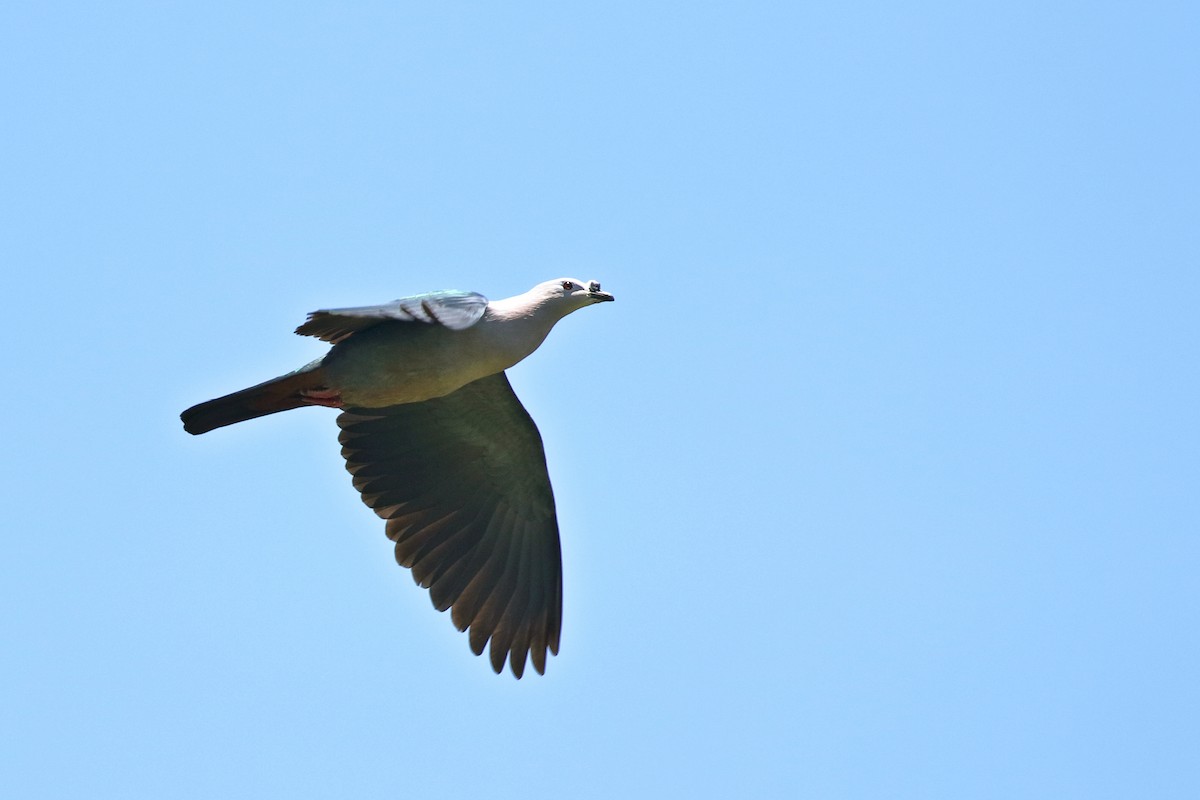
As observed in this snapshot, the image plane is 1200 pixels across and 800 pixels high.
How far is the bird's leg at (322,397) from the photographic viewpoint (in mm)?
10141

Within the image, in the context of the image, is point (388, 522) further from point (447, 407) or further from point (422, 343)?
point (422, 343)

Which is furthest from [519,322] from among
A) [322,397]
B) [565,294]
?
[322,397]

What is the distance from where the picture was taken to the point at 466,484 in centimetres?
1127

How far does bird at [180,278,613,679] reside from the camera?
1020cm

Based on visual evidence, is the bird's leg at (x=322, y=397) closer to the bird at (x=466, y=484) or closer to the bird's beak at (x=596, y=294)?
the bird at (x=466, y=484)

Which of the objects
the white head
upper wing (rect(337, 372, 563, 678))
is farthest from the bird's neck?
upper wing (rect(337, 372, 563, 678))

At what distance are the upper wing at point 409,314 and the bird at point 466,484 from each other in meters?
0.33

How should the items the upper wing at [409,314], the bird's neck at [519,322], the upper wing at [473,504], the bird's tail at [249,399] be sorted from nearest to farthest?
the upper wing at [409,314], the bird's neck at [519,322], the bird's tail at [249,399], the upper wing at [473,504]

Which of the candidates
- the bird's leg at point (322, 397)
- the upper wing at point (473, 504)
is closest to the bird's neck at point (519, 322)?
the upper wing at point (473, 504)

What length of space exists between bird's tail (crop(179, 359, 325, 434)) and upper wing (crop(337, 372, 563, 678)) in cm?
81

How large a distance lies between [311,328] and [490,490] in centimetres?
226

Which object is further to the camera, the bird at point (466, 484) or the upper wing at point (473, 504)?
the upper wing at point (473, 504)

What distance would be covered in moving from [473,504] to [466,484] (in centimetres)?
15

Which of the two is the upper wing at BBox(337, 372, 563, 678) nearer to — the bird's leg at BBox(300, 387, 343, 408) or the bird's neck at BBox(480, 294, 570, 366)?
the bird's leg at BBox(300, 387, 343, 408)
